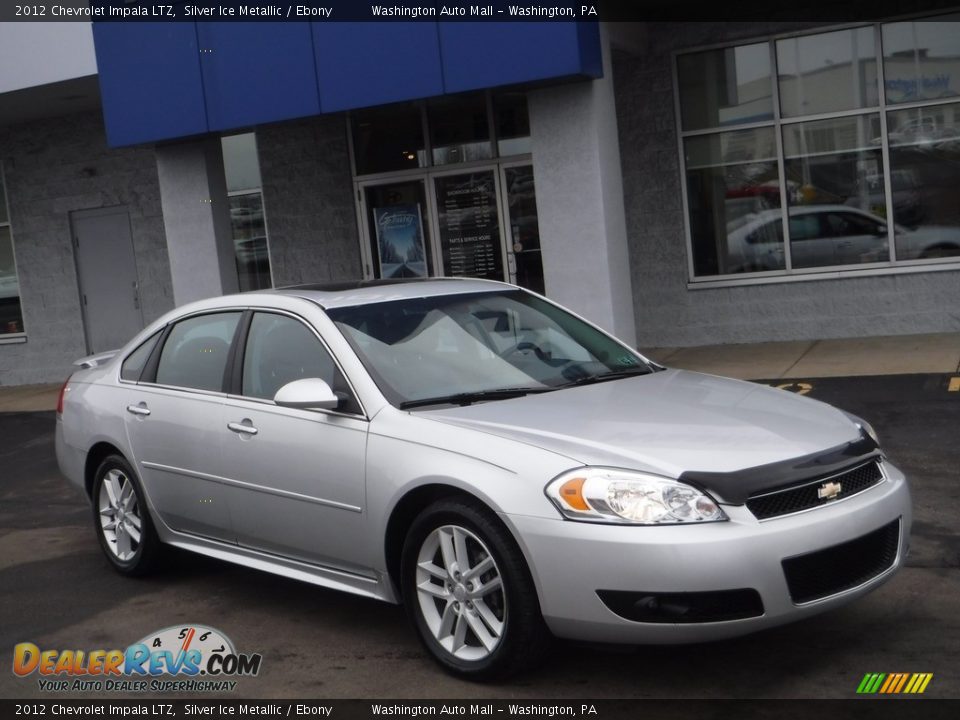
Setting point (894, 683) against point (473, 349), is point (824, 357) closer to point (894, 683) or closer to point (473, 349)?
point (473, 349)

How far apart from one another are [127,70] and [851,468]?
10239 mm

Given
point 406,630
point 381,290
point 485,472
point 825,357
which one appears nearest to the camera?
point 485,472

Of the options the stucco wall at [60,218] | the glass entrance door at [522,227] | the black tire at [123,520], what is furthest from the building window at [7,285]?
the black tire at [123,520]

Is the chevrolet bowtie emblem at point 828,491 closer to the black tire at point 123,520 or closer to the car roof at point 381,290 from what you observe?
the car roof at point 381,290

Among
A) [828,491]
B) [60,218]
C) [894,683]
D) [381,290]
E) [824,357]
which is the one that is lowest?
[894,683]

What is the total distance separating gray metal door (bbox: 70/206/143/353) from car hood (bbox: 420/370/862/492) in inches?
485

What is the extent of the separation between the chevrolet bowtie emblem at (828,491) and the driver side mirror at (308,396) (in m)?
2.00

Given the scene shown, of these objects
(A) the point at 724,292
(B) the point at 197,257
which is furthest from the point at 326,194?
(A) the point at 724,292

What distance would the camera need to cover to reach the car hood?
4328mm

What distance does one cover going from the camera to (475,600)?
4.50 meters

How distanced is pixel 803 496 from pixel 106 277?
46.0 ft

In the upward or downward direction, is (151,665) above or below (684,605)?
below

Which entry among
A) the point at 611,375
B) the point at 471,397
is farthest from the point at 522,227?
the point at 471,397

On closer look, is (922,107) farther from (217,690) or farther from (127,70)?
(217,690)
